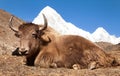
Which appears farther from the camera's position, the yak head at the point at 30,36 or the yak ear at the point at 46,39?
the yak ear at the point at 46,39

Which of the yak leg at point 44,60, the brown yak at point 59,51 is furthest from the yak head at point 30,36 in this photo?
the yak leg at point 44,60

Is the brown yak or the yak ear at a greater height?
the yak ear

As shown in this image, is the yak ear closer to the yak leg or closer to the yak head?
the yak head

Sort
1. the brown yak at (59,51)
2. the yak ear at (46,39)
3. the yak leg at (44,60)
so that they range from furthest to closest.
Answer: the yak ear at (46,39) → the yak leg at (44,60) → the brown yak at (59,51)

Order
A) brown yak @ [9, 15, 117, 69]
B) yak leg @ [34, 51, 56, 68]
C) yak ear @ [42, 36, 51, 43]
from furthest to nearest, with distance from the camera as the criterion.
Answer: yak ear @ [42, 36, 51, 43], yak leg @ [34, 51, 56, 68], brown yak @ [9, 15, 117, 69]

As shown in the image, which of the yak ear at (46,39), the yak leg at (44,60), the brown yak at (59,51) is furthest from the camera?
the yak ear at (46,39)

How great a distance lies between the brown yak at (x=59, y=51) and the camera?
54.0 feet

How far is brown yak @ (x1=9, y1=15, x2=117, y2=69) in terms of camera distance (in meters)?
16.5

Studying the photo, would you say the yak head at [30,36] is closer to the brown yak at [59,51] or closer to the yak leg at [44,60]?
the brown yak at [59,51]

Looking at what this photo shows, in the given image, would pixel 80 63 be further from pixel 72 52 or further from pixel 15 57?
pixel 15 57

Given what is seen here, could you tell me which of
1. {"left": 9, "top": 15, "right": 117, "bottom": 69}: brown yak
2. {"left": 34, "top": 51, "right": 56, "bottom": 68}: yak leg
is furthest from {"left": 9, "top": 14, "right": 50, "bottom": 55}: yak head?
{"left": 34, "top": 51, "right": 56, "bottom": 68}: yak leg

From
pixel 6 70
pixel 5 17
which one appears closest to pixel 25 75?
pixel 6 70

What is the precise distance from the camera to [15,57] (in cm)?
2064

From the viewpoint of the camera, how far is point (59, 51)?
1680cm
